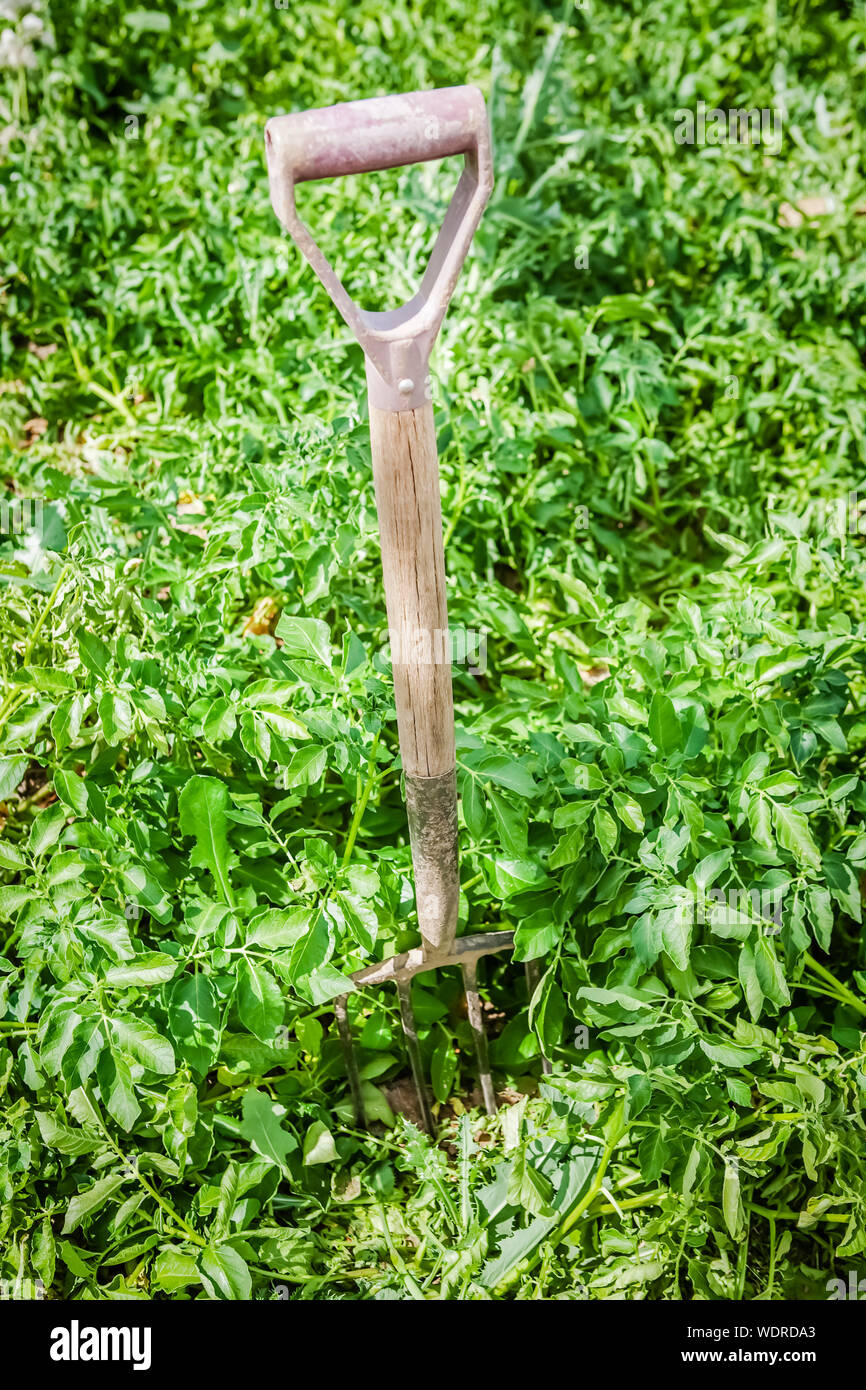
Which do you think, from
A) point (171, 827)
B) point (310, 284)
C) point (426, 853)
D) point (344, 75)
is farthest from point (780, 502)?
point (344, 75)

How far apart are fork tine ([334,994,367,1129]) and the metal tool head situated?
1147 millimetres

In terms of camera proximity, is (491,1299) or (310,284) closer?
(491,1299)

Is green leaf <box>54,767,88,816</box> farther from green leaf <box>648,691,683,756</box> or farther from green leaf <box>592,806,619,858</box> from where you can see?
green leaf <box>648,691,683,756</box>

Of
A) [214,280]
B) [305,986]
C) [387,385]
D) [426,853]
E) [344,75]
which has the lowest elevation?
[305,986]

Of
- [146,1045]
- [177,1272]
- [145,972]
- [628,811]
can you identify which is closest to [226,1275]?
[177,1272]

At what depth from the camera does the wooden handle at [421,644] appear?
Answer: 1.42m

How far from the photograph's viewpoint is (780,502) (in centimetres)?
296

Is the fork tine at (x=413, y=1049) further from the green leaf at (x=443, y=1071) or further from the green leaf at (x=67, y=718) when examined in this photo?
the green leaf at (x=67, y=718)

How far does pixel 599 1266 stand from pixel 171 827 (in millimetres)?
1082

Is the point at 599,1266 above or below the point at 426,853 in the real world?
below

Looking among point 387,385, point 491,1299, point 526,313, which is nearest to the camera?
point 387,385

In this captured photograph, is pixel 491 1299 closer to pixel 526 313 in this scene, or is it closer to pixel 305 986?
pixel 305 986

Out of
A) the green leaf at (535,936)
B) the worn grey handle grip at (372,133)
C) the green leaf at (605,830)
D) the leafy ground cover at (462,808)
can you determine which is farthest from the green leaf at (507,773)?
the worn grey handle grip at (372,133)

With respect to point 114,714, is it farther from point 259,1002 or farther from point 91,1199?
point 91,1199
